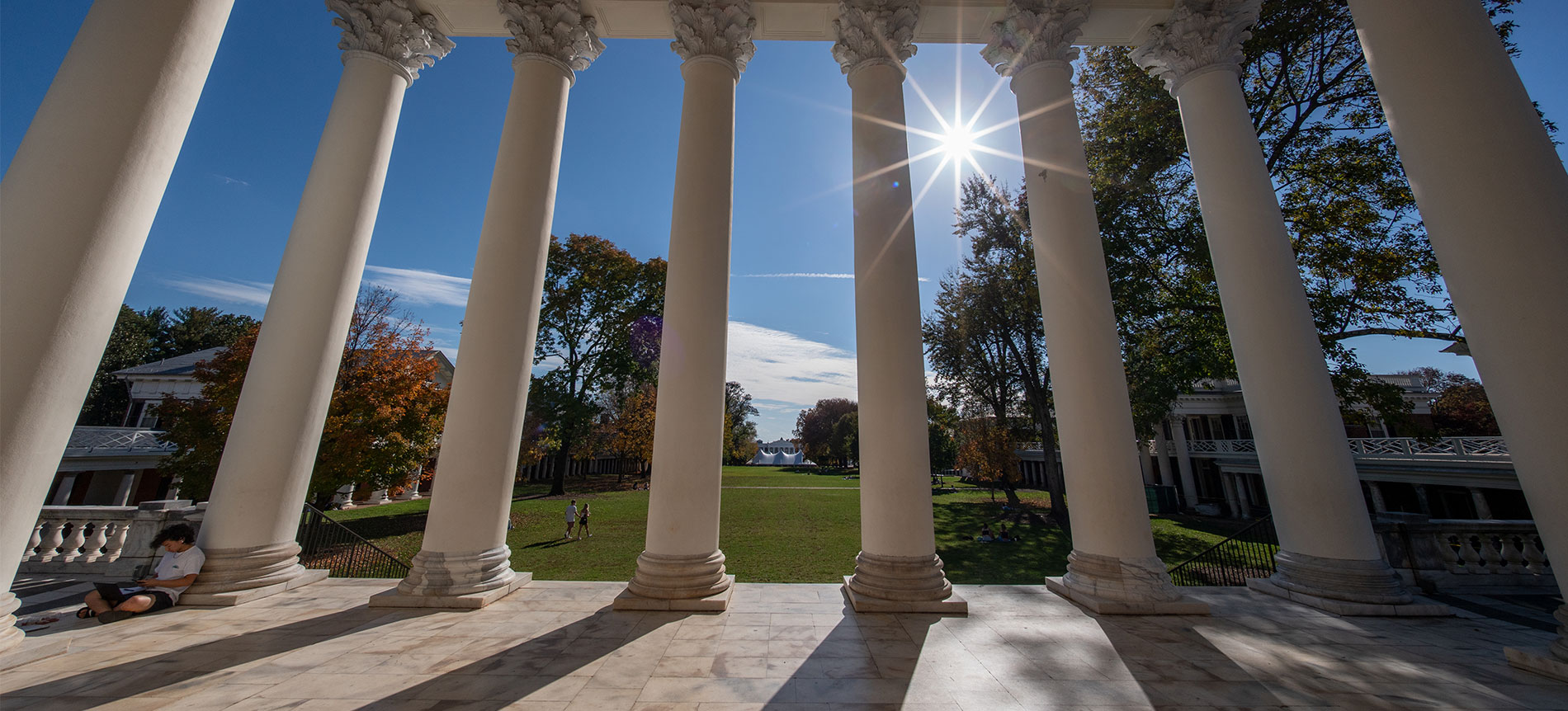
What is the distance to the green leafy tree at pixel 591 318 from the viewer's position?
75.2 m

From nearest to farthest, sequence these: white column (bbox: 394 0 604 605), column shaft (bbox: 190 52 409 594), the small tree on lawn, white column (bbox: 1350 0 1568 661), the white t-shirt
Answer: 1. white column (bbox: 1350 0 1568 661)
2. the white t-shirt
3. white column (bbox: 394 0 604 605)
4. column shaft (bbox: 190 52 409 594)
5. the small tree on lawn

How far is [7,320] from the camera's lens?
10883 millimetres

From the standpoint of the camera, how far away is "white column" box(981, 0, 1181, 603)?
16.8 meters

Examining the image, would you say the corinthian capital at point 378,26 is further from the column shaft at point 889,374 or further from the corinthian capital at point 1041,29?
the corinthian capital at point 1041,29

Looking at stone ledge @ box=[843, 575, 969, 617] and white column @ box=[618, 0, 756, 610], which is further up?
white column @ box=[618, 0, 756, 610]

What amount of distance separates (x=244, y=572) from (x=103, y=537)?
452 inches

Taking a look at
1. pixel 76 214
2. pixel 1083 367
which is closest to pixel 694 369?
pixel 1083 367

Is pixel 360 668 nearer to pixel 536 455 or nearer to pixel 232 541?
pixel 232 541

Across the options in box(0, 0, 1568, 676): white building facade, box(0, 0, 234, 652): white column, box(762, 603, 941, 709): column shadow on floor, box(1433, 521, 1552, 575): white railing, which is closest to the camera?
box(762, 603, 941, 709): column shadow on floor

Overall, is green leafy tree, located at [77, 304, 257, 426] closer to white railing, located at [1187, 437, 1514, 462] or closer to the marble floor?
the marble floor

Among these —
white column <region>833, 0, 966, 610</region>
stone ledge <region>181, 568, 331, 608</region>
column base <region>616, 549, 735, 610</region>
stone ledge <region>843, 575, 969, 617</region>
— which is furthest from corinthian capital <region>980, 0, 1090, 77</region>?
stone ledge <region>181, 568, 331, 608</region>

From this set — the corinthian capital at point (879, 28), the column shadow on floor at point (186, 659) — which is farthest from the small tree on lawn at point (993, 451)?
the column shadow on floor at point (186, 659)

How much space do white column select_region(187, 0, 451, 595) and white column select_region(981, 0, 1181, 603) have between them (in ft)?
83.6

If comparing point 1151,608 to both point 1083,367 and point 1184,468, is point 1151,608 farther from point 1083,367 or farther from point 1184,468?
point 1184,468
